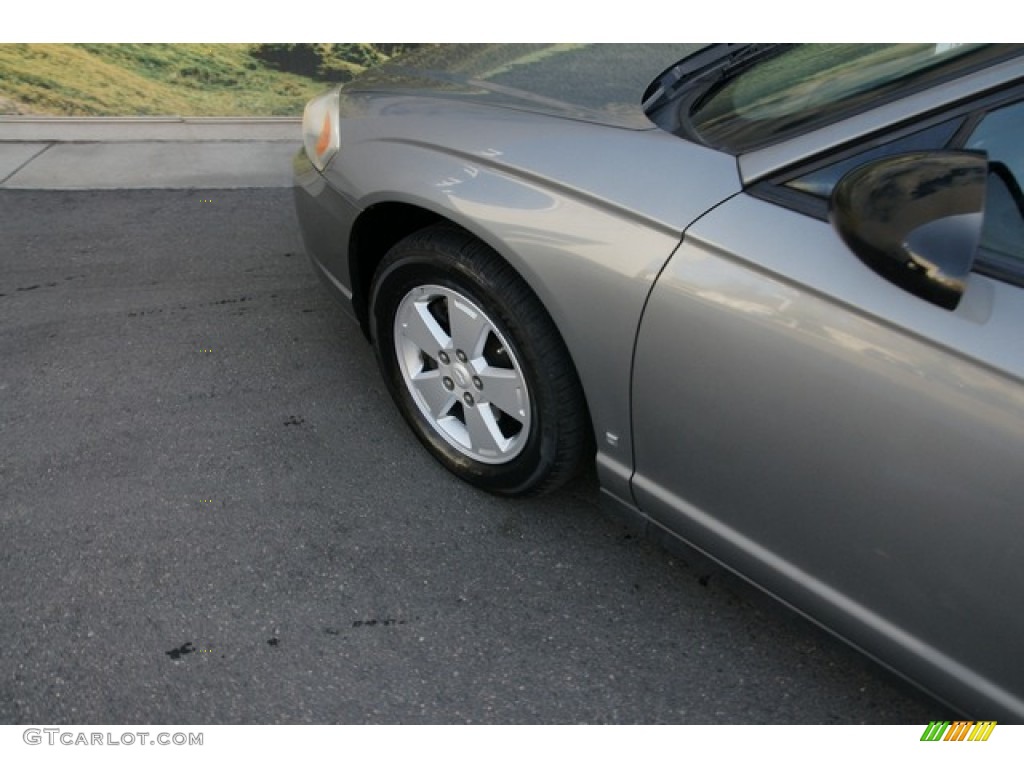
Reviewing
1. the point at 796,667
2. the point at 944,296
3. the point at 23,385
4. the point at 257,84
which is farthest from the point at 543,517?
the point at 257,84

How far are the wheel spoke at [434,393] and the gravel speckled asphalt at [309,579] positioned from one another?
0.21 meters

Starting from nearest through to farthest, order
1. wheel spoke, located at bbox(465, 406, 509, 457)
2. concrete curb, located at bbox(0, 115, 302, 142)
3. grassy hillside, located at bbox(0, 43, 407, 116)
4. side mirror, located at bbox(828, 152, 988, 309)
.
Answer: side mirror, located at bbox(828, 152, 988, 309) < wheel spoke, located at bbox(465, 406, 509, 457) < concrete curb, located at bbox(0, 115, 302, 142) < grassy hillside, located at bbox(0, 43, 407, 116)

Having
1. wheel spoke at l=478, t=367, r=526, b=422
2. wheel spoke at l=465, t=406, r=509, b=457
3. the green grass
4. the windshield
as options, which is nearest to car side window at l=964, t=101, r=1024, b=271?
the windshield

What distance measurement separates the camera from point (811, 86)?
6.38 feet

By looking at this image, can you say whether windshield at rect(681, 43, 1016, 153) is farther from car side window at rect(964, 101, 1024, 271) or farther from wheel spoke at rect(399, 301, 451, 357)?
wheel spoke at rect(399, 301, 451, 357)

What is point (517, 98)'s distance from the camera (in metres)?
2.31

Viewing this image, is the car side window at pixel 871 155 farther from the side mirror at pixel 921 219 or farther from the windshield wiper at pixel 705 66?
the windshield wiper at pixel 705 66

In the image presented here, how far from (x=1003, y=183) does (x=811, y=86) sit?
1.84ft

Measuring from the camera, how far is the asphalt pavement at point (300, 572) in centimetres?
201

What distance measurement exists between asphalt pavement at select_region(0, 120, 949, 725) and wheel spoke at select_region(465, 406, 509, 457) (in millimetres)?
197

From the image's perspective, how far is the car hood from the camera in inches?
86.7

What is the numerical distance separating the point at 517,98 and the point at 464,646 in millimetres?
1363

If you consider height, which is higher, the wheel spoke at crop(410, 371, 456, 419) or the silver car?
the silver car
